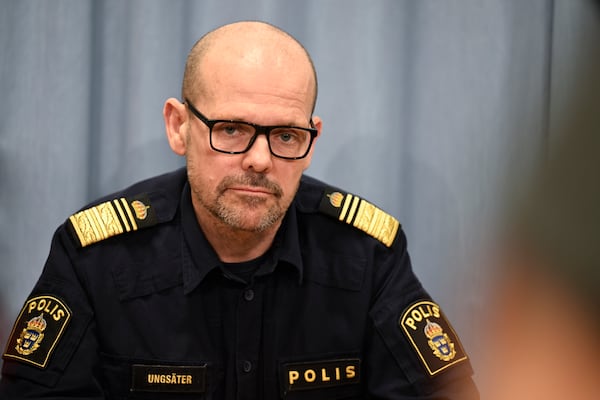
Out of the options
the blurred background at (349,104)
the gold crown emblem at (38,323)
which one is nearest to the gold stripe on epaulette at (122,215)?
the gold crown emblem at (38,323)

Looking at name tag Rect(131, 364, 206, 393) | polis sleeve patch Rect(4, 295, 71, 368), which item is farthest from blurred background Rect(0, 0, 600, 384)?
name tag Rect(131, 364, 206, 393)

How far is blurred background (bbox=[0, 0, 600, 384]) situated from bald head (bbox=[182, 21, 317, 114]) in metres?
0.46

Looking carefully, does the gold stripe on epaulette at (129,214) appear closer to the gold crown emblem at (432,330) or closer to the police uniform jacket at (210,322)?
the police uniform jacket at (210,322)

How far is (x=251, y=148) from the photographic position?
1278 millimetres

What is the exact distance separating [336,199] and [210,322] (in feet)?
1.37

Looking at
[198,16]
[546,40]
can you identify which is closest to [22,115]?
[198,16]

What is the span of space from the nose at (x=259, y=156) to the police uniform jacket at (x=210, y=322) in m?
0.24

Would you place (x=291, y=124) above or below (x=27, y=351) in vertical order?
above

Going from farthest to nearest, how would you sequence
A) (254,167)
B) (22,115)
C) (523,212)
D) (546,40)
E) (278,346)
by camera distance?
(546,40) < (22,115) < (278,346) < (254,167) < (523,212)

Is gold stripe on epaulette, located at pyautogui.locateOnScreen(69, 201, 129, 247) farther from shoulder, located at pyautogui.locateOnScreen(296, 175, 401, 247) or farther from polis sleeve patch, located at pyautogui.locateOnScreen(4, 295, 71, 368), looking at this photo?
shoulder, located at pyautogui.locateOnScreen(296, 175, 401, 247)

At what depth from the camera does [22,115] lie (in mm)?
1743

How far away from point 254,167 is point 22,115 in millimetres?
814

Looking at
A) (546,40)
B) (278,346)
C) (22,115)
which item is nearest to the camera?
(278,346)

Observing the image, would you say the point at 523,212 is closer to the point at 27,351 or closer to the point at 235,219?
→ the point at 235,219
